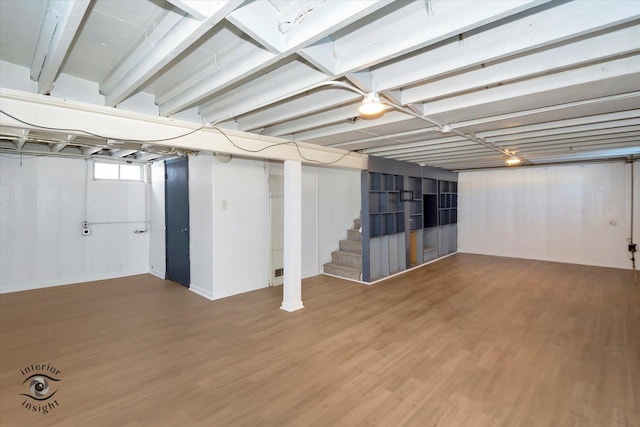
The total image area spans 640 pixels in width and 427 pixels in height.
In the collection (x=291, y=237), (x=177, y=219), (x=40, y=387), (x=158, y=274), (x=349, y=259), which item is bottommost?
(x=40, y=387)

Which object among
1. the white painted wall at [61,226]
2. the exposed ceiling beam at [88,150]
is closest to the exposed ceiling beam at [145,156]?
the white painted wall at [61,226]

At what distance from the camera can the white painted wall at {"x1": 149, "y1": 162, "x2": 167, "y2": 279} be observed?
6176 millimetres

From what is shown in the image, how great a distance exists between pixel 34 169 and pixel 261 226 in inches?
168

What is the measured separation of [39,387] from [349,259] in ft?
15.6

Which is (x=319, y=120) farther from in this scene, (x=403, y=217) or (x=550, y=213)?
(x=550, y=213)

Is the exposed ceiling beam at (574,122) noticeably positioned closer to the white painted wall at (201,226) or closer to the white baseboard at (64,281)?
the white painted wall at (201,226)

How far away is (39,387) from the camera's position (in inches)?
97.7

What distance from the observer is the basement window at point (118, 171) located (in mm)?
6059

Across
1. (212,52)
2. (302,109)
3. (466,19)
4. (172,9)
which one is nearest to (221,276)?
(302,109)

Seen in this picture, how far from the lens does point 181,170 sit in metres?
5.52

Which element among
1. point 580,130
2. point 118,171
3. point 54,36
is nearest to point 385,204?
point 580,130

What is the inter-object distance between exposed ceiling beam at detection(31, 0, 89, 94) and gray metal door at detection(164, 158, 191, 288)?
10.6ft

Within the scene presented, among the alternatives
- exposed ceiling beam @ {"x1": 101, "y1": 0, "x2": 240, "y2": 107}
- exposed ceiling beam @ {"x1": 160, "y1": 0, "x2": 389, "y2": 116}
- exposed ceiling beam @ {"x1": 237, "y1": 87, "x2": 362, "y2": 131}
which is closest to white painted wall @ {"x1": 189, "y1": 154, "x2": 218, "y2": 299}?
exposed ceiling beam @ {"x1": 237, "y1": 87, "x2": 362, "y2": 131}

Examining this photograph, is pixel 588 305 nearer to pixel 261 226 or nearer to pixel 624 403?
pixel 624 403
